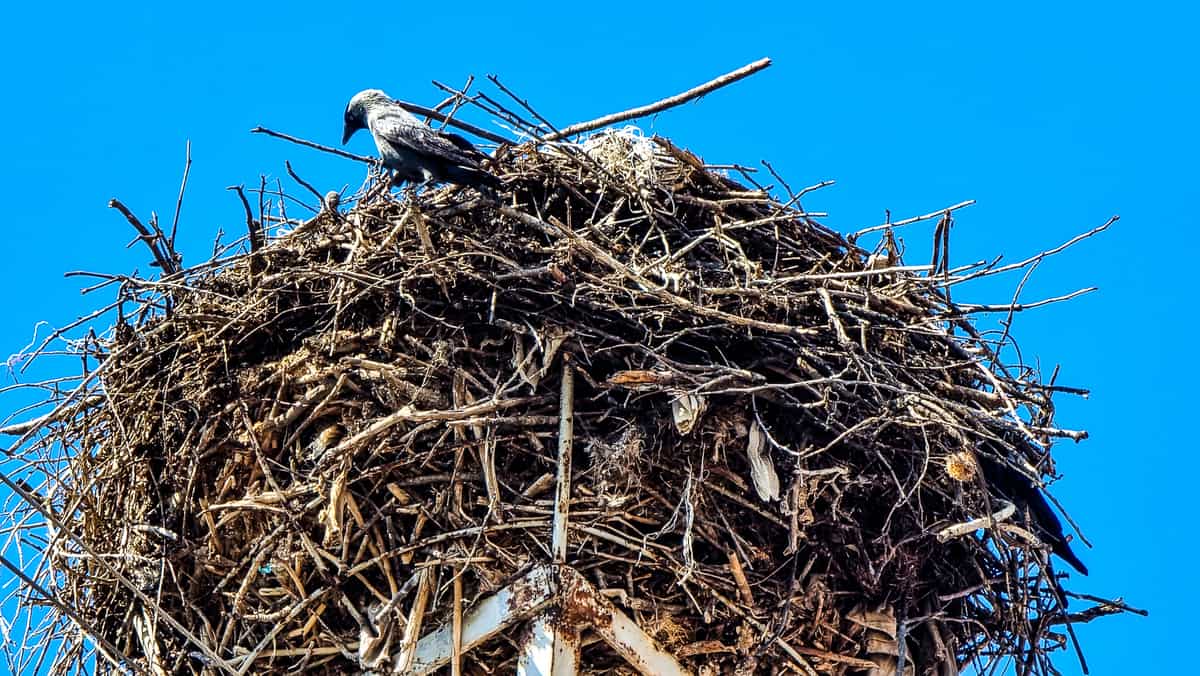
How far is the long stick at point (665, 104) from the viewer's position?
5.55 m

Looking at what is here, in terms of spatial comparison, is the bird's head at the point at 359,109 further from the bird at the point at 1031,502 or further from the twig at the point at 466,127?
the bird at the point at 1031,502

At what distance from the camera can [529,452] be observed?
213 inches

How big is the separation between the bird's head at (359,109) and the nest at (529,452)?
26.6 inches

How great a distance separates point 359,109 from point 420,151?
3.01ft

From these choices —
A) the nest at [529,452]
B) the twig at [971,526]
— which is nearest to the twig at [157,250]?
the nest at [529,452]

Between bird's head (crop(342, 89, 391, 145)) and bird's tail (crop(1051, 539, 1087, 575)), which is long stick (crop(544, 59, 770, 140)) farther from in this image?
bird's tail (crop(1051, 539, 1087, 575))

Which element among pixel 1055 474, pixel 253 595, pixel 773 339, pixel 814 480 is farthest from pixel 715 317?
pixel 253 595

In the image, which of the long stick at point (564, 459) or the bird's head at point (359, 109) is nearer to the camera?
the long stick at point (564, 459)

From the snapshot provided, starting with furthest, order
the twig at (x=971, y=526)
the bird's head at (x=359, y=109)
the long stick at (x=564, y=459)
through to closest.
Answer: the bird's head at (x=359, y=109)
the twig at (x=971, y=526)
the long stick at (x=564, y=459)

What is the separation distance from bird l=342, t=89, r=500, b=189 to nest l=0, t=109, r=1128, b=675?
130 millimetres

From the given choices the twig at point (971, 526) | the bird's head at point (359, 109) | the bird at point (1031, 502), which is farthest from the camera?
the bird's head at point (359, 109)

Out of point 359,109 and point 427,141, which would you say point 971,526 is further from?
point 359,109

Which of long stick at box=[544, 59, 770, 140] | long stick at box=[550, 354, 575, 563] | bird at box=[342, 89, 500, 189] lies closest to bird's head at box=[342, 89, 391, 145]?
bird at box=[342, 89, 500, 189]

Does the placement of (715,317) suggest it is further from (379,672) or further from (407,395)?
(379,672)
